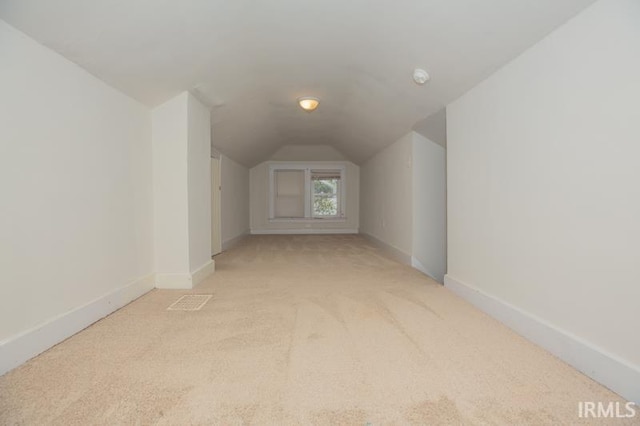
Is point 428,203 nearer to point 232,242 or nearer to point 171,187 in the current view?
point 171,187

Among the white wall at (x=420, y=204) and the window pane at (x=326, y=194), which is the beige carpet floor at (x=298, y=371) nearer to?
the white wall at (x=420, y=204)

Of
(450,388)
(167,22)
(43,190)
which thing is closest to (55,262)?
(43,190)

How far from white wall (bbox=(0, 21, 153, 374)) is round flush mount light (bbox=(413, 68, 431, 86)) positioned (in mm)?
2403

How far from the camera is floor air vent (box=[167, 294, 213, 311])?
9.18 feet

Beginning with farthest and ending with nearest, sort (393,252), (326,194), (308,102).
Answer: (326,194)
(393,252)
(308,102)

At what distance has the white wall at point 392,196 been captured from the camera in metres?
4.83

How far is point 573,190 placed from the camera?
1826 millimetres

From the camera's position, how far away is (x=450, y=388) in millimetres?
1584

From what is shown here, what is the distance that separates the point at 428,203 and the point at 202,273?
288cm

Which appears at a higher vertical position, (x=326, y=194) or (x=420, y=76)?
(x=420, y=76)

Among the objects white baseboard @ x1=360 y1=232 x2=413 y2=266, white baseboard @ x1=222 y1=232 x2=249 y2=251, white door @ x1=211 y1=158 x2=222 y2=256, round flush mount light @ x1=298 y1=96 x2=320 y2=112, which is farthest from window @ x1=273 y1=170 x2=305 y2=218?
round flush mount light @ x1=298 y1=96 x2=320 y2=112

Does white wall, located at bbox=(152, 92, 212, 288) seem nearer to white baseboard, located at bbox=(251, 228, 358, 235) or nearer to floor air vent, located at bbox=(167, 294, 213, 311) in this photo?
floor air vent, located at bbox=(167, 294, 213, 311)

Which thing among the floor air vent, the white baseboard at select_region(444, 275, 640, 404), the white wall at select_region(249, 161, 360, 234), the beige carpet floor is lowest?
the beige carpet floor

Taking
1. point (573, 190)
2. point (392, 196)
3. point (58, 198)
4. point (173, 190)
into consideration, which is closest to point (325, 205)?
point (392, 196)
